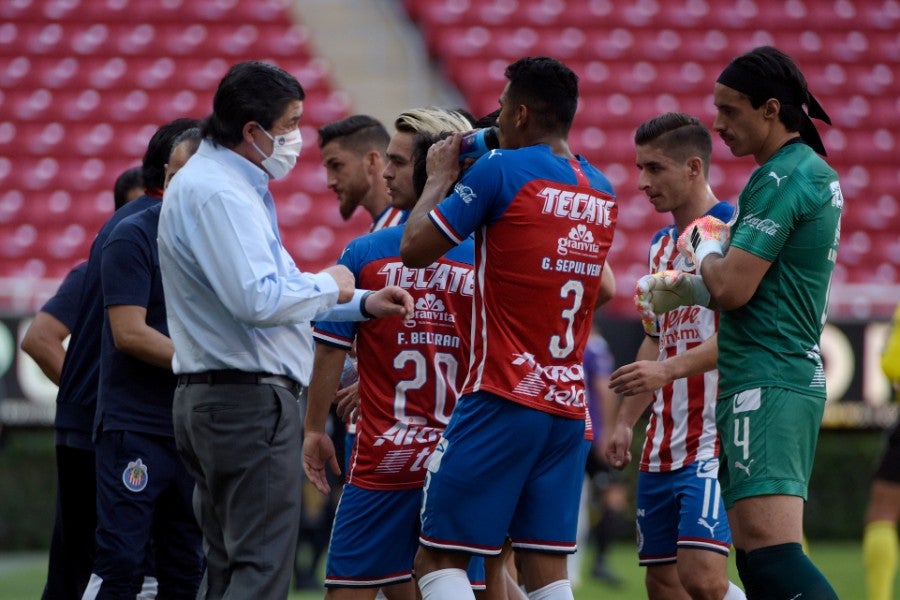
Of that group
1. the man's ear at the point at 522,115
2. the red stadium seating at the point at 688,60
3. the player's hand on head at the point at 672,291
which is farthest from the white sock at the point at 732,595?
Answer: the red stadium seating at the point at 688,60

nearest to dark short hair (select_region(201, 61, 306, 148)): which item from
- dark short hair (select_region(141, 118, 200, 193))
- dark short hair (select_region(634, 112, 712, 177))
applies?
dark short hair (select_region(141, 118, 200, 193))

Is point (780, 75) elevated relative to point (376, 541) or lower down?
elevated

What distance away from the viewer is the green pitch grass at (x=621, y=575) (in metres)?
9.22

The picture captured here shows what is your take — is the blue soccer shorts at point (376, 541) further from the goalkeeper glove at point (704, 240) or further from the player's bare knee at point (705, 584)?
the goalkeeper glove at point (704, 240)

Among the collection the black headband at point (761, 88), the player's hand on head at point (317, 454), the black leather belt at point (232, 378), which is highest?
the black headband at point (761, 88)

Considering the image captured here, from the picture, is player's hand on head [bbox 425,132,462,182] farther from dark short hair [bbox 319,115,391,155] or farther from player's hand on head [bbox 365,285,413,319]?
dark short hair [bbox 319,115,391,155]

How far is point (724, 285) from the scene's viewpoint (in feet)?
14.1

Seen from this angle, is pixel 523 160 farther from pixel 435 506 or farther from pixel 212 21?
pixel 212 21

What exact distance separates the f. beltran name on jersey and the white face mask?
3.35 ft

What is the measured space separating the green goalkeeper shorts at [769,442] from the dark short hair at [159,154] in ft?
8.86

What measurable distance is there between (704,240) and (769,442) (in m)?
0.74

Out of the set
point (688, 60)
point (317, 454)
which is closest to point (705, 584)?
point (317, 454)

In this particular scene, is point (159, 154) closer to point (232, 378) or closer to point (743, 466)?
point (232, 378)

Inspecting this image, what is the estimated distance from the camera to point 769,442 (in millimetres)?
4270
